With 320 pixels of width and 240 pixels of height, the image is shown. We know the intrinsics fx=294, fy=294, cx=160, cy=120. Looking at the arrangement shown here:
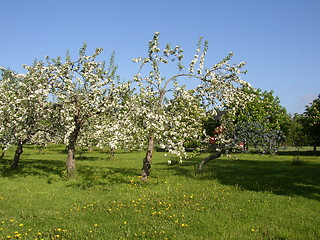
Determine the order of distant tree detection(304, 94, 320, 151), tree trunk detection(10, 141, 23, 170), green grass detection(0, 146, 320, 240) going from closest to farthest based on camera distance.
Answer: green grass detection(0, 146, 320, 240), tree trunk detection(10, 141, 23, 170), distant tree detection(304, 94, 320, 151)

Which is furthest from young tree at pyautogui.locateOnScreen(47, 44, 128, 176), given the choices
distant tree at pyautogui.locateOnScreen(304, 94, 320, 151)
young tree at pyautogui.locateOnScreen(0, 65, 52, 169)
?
distant tree at pyautogui.locateOnScreen(304, 94, 320, 151)

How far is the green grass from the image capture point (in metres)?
9.71

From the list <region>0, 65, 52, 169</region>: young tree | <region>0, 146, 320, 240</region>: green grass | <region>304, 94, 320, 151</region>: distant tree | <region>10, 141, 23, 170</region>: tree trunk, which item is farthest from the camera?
<region>304, 94, 320, 151</region>: distant tree

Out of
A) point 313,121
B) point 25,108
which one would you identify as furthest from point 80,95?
point 313,121

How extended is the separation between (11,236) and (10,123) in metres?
12.3

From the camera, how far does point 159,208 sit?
491 inches

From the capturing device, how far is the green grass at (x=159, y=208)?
31.8ft

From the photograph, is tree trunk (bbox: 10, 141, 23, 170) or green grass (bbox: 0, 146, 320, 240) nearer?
green grass (bbox: 0, 146, 320, 240)

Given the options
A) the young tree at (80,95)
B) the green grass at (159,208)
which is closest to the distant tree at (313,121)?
the green grass at (159,208)

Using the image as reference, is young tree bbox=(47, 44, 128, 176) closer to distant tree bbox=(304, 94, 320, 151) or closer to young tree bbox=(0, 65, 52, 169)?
young tree bbox=(0, 65, 52, 169)

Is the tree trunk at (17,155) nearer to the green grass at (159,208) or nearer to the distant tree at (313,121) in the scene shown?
the green grass at (159,208)

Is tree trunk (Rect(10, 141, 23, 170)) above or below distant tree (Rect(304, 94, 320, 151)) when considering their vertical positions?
below

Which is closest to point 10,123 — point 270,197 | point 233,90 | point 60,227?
point 60,227

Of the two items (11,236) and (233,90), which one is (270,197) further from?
(11,236)
